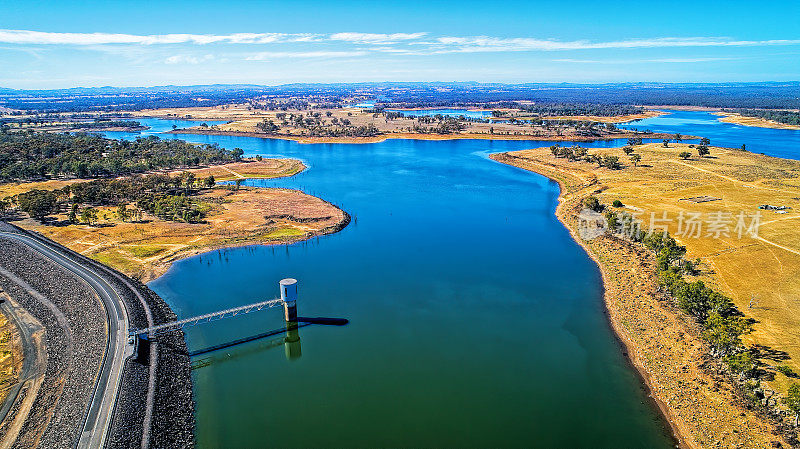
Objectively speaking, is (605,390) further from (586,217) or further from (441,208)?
(441,208)

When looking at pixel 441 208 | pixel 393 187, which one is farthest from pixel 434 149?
pixel 441 208

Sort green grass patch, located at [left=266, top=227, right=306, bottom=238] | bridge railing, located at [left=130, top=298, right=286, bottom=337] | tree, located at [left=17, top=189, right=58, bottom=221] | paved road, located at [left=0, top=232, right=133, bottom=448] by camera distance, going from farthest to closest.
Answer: tree, located at [left=17, top=189, right=58, bottom=221] < green grass patch, located at [left=266, top=227, right=306, bottom=238] < bridge railing, located at [left=130, top=298, right=286, bottom=337] < paved road, located at [left=0, top=232, right=133, bottom=448]

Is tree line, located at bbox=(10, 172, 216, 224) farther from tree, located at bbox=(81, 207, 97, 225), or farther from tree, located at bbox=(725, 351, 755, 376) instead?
tree, located at bbox=(725, 351, 755, 376)

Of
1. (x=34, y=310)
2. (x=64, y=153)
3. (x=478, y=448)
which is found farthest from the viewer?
(x=64, y=153)

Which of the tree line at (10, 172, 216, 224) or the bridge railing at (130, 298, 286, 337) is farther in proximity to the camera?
the tree line at (10, 172, 216, 224)

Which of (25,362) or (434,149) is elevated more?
(434,149)

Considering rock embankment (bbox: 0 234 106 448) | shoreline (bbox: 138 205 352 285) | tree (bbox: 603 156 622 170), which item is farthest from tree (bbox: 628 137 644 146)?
rock embankment (bbox: 0 234 106 448)

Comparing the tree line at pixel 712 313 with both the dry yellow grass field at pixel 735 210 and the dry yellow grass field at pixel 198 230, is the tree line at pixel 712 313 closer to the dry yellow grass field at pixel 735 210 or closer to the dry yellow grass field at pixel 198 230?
the dry yellow grass field at pixel 735 210

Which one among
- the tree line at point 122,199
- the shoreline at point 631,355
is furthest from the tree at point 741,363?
the tree line at point 122,199
